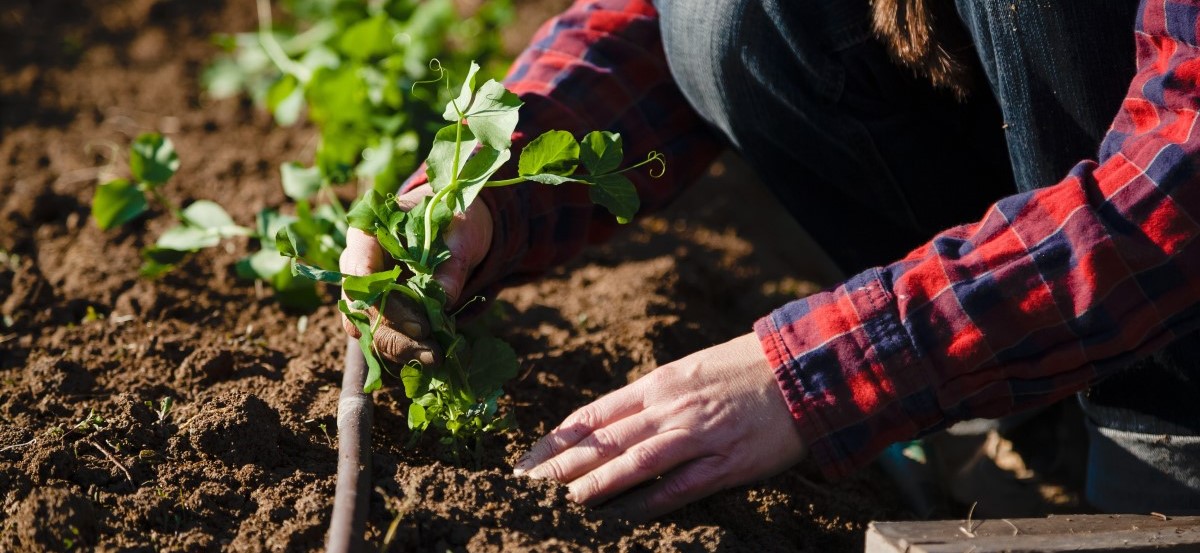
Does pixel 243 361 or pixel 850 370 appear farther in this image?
pixel 243 361

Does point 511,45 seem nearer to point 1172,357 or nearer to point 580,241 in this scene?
point 580,241

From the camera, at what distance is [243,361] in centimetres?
164

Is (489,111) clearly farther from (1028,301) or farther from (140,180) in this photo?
(140,180)

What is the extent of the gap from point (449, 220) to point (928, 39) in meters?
0.67

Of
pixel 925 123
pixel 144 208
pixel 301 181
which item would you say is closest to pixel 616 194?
pixel 925 123

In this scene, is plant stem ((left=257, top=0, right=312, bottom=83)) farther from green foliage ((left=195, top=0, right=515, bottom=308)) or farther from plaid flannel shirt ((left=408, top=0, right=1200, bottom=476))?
plaid flannel shirt ((left=408, top=0, right=1200, bottom=476))

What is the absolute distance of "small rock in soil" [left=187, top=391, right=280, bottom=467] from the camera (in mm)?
1344

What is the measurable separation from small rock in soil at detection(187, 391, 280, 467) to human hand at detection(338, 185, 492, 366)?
17 cm

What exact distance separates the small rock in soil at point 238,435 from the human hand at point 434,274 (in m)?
0.17

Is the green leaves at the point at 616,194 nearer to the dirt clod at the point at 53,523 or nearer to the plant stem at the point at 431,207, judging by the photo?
the plant stem at the point at 431,207

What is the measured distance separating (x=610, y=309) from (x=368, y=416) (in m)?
0.66

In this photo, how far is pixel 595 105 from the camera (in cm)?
164

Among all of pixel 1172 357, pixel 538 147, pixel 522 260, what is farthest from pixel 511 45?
pixel 1172 357

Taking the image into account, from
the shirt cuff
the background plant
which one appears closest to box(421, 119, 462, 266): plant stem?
the background plant
